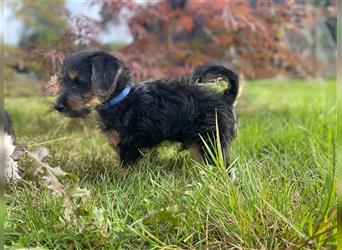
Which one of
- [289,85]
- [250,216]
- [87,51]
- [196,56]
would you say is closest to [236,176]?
[250,216]

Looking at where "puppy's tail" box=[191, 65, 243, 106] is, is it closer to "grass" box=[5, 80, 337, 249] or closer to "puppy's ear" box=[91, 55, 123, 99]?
"grass" box=[5, 80, 337, 249]

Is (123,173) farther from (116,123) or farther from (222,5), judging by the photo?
(222,5)

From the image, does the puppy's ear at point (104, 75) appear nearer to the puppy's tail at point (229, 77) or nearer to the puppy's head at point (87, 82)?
the puppy's head at point (87, 82)

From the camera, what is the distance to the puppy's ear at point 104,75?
386 cm

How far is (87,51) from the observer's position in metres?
4.09

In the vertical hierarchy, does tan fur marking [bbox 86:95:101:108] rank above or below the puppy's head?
below

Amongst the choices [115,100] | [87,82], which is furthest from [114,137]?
[87,82]

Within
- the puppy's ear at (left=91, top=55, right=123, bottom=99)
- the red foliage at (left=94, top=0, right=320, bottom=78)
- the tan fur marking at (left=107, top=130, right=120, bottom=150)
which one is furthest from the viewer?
the red foliage at (left=94, top=0, right=320, bottom=78)

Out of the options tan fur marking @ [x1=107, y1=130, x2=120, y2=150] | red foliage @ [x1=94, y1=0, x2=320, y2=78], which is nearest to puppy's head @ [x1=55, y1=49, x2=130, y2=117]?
tan fur marking @ [x1=107, y1=130, x2=120, y2=150]

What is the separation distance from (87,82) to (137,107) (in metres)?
0.48

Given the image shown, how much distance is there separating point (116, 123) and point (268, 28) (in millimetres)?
4157

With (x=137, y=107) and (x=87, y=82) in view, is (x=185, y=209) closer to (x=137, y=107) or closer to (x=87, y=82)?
(x=137, y=107)

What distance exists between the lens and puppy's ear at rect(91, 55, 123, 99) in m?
3.86

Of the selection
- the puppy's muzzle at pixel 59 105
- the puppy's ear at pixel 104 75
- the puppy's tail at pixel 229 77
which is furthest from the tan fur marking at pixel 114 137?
the puppy's tail at pixel 229 77
